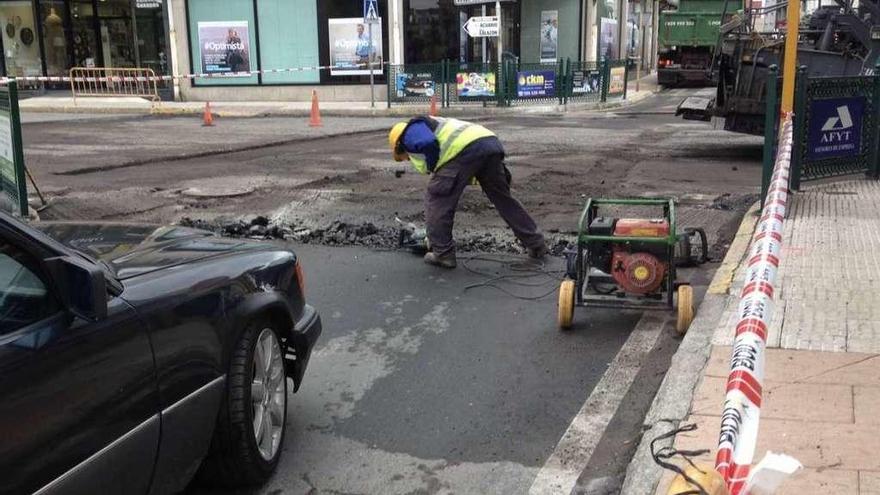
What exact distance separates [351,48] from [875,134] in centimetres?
1920

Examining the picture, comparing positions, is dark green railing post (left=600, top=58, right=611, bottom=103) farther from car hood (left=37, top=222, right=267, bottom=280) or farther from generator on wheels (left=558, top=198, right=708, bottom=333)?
car hood (left=37, top=222, right=267, bottom=280)

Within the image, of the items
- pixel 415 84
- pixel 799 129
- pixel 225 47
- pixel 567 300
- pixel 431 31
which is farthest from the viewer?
pixel 225 47

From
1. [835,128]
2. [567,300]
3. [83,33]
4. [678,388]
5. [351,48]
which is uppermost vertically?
[83,33]

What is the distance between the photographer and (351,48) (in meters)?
26.7

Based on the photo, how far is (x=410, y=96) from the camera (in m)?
24.9

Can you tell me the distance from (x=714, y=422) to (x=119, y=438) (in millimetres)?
2502

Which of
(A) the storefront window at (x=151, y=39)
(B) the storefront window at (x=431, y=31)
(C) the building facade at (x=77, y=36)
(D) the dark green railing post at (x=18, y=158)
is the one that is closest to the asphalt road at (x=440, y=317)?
(D) the dark green railing post at (x=18, y=158)

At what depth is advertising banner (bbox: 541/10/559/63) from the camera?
28078 mm

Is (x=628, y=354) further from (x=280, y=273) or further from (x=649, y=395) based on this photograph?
(x=280, y=273)

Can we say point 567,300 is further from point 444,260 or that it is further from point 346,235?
point 346,235

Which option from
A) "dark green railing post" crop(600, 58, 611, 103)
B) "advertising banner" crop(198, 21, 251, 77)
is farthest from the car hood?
"advertising banner" crop(198, 21, 251, 77)

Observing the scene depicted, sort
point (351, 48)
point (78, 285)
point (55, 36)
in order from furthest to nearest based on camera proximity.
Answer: point (55, 36) → point (351, 48) → point (78, 285)

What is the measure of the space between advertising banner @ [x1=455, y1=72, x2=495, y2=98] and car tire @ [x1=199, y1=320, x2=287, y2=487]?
2096cm

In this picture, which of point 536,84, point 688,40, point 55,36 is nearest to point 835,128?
point 536,84
